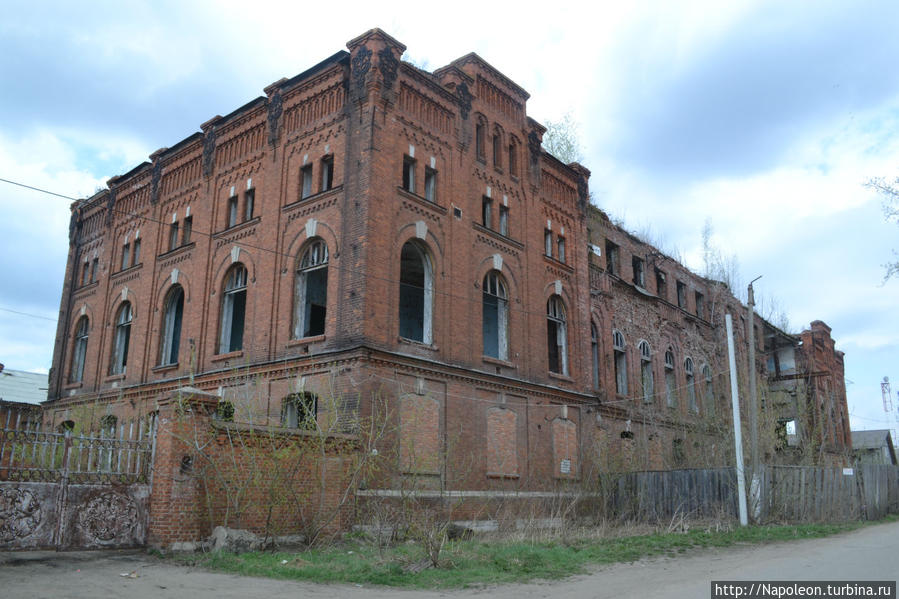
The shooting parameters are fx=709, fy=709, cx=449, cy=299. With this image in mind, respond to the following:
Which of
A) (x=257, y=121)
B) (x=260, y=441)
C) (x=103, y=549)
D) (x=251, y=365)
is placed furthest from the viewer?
(x=257, y=121)

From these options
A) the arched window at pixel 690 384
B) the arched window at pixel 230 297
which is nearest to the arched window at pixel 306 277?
the arched window at pixel 230 297

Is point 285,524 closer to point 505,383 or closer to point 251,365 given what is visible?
point 251,365

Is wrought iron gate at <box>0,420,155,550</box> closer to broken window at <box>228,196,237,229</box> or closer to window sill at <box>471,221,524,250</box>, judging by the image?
broken window at <box>228,196,237,229</box>

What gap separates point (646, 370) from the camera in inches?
1262

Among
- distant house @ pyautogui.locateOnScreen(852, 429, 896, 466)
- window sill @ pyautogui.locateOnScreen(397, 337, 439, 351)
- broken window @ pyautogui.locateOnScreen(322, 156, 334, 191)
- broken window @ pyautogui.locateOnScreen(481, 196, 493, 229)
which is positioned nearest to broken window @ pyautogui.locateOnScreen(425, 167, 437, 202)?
broken window @ pyautogui.locateOnScreen(481, 196, 493, 229)

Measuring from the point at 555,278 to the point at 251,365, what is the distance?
1164cm

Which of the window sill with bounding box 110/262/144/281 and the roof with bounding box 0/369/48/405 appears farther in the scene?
the roof with bounding box 0/369/48/405

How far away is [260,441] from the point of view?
14.6 m

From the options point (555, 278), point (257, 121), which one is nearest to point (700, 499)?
point (555, 278)

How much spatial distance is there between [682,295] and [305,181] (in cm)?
2259

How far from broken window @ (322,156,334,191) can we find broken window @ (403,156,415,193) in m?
2.18

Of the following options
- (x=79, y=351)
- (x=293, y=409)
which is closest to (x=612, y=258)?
(x=293, y=409)

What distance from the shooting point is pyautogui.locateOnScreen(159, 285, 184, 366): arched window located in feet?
84.1

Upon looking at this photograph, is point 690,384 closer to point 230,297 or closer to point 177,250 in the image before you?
point 230,297
